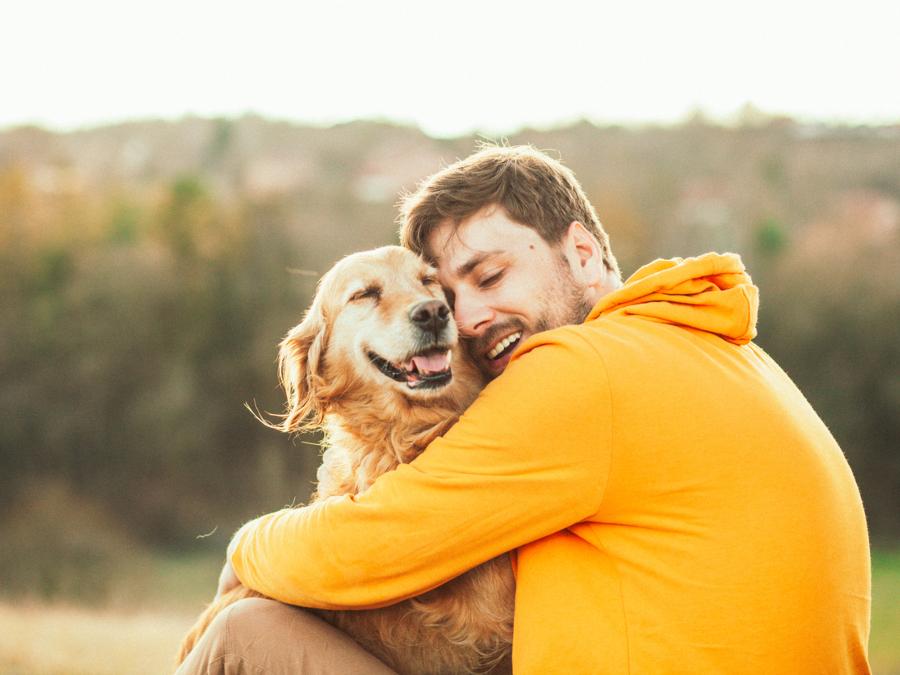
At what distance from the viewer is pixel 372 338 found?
3.17 metres

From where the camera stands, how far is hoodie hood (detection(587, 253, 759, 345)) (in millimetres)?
2209

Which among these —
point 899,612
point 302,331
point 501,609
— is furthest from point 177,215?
point 501,609

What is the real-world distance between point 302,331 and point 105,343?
1213 centimetres

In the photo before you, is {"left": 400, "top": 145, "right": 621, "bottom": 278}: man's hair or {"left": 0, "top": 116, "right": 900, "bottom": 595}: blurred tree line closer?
{"left": 400, "top": 145, "right": 621, "bottom": 278}: man's hair

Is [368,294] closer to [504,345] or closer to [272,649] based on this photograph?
[504,345]

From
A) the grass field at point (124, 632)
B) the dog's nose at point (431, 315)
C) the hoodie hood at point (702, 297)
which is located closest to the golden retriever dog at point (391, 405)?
the dog's nose at point (431, 315)

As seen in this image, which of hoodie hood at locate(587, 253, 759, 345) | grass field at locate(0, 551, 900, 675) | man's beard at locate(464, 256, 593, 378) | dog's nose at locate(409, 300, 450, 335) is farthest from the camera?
grass field at locate(0, 551, 900, 675)

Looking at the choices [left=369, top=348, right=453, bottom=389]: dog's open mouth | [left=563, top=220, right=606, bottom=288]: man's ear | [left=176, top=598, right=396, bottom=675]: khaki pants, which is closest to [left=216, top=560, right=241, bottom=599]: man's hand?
[left=176, top=598, right=396, bottom=675]: khaki pants

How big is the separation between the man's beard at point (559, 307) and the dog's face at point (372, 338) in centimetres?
26

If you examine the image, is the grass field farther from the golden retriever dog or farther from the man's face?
the man's face

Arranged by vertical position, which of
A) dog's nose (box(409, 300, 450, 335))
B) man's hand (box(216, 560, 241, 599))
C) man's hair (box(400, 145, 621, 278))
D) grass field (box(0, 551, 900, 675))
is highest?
man's hair (box(400, 145, 621, 278))

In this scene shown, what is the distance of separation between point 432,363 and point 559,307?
48 centimetres

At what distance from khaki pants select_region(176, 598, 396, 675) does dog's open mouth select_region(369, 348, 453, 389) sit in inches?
34.4

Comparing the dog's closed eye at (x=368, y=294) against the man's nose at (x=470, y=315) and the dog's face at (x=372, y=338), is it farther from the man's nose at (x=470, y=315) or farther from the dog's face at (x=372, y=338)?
the man's nose at (x=470, y=315)
